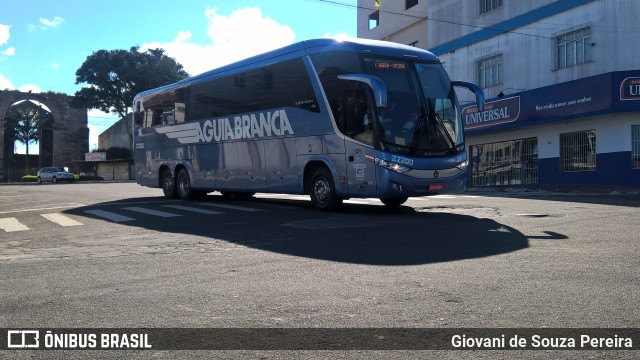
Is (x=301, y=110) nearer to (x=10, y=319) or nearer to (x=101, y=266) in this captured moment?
(x=101, y=266)

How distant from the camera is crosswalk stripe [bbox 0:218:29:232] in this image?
1084 centimetres

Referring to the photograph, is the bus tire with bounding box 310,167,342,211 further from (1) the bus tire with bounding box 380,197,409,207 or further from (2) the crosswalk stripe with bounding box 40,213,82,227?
(2) the crosswalk stripe with bounding box 40,213,82,227

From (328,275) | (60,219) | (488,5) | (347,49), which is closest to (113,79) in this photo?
(488,5)

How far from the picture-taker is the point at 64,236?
958 centimetres

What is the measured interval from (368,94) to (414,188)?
223cm

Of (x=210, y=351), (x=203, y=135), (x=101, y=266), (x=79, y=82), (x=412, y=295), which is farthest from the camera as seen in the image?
(x=79, y=82)

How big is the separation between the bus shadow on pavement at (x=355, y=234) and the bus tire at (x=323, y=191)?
9.0 inches

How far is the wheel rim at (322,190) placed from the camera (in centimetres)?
1243

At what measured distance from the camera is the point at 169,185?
60.8 ft

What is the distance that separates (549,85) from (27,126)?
6979 centimetres

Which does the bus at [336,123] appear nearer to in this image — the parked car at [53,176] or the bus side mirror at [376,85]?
the bus side mirror at [376,85]

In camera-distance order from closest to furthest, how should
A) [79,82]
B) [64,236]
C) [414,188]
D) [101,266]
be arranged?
[101,266] < [64,236] < [414,188] < [79,82]

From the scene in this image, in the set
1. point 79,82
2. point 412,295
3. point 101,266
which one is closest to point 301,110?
point 101,266

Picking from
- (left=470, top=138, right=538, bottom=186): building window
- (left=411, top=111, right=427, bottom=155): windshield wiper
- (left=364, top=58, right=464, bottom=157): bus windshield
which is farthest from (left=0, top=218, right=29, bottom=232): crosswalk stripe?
(left=470, top=138, right=538, bottom=186): building window
